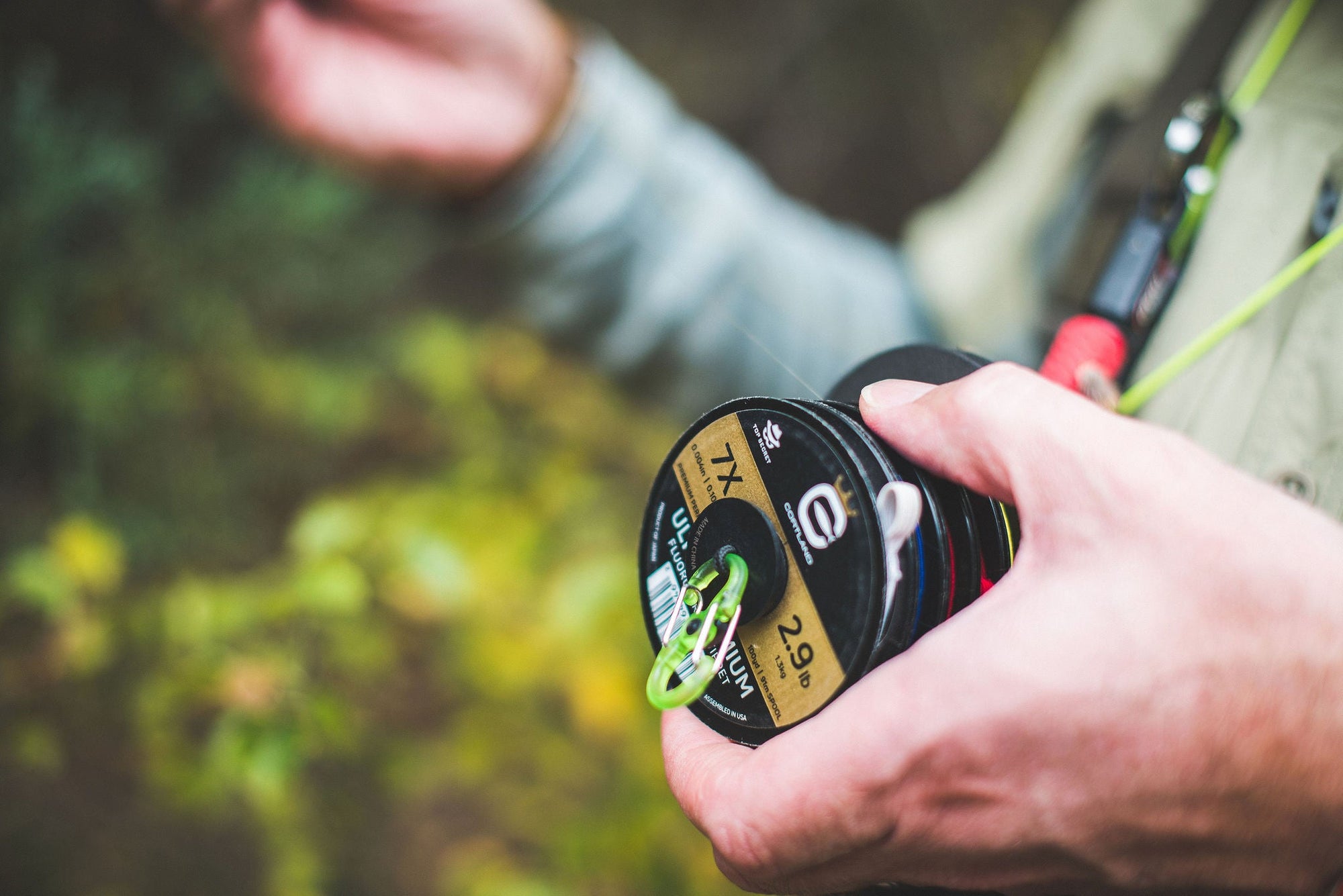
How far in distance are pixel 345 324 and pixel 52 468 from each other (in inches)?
30.1

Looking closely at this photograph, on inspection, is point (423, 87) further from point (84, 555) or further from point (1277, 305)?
point (1277, 305)

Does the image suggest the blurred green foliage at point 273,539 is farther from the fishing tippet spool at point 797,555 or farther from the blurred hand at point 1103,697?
the blurred hand at point 1103,697

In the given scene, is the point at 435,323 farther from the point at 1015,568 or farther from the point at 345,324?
the point at 1015,568

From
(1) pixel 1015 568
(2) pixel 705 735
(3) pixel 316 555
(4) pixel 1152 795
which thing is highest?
(1) pixel 1015 568

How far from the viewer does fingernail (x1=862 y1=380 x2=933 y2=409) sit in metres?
0.62

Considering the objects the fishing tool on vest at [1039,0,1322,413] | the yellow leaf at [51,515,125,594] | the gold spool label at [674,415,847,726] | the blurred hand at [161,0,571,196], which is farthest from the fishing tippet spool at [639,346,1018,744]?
the yellow leaf at [51,515,125,594]

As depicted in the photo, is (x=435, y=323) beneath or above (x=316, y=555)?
above

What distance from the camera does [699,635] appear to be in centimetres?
62

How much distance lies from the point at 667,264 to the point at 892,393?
2.89ft

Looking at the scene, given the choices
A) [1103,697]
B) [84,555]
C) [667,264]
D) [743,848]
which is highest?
[667,264]

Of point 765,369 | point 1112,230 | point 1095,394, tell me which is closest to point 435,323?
point 765,369

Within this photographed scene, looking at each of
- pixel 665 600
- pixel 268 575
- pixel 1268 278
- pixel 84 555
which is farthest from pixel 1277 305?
pixel 268 575

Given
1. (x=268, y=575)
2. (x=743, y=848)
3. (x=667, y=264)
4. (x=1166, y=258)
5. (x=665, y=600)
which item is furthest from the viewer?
(x=268, y=575)

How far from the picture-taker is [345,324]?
2.19m
